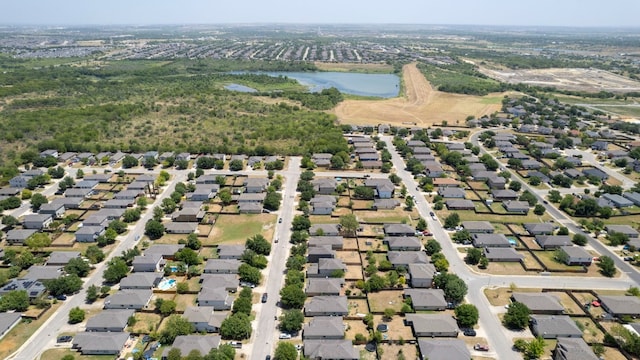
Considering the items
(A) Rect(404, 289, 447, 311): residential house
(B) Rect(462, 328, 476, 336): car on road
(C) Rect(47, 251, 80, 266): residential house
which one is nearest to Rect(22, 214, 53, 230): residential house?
(C) Rect(47, 251, 80, 266): residential house

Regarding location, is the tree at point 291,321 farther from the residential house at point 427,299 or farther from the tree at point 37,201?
the tree at point 37,201

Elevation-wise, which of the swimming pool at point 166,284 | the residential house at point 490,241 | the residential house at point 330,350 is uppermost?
the residential house at point 490,241

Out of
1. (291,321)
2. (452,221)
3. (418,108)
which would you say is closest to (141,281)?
(291,321)

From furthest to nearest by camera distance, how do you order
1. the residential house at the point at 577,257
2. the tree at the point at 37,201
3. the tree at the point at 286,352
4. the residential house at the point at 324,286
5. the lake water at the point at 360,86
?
the lake water at the point at 360,86
the tree at the point at 37,201
the residential house at the point at 577,257
the residential house at the point at 324,286
the tree at the point at 286,352

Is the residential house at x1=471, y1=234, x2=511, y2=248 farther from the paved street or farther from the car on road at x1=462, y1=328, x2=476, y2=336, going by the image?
the paved street

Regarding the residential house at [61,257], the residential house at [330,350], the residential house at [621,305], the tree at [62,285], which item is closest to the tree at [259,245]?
the residential house at [330,350]

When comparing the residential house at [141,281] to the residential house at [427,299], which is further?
the residential house at [141,281]
